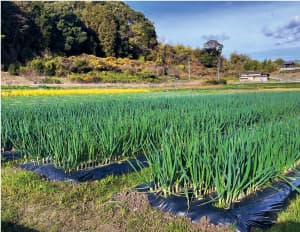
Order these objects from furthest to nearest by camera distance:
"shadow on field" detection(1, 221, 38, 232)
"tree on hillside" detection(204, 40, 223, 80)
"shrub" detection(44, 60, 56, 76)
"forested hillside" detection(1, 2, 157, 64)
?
"tree on hillside" detection(204, 40, 223, 80), "forested hillside" detection(1, 2, 157, 64), "shrub" detection(44, 60, 56, 76), "shadow on field" detection(1, 221, 38, 232)

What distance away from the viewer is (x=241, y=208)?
2.51 meters

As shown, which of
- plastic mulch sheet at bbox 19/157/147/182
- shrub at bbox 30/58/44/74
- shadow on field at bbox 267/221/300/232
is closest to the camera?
shadow on field at bbox 267/221/300/232

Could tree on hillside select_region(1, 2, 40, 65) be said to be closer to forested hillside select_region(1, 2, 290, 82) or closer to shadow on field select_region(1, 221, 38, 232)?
forested hillside select_region(1, 2, 290, 82)

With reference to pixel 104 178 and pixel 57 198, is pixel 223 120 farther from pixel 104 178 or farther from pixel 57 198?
pixel 57 198

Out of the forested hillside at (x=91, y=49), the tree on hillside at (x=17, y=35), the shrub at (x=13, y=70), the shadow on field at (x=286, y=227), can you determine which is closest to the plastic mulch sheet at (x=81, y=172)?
the shadow on field at (x=286, y=227)

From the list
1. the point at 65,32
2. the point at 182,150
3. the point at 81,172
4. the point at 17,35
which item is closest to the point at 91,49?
the point at 65,32

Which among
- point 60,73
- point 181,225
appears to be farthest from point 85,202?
point 60,73

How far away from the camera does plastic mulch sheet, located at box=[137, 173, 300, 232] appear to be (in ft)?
7.88

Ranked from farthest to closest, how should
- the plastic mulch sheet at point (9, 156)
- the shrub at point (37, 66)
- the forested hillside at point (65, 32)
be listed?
the forested hillside at point (65, 32), the shrub at point (37, 66), the plastic mulch sheet at point (9, 156)

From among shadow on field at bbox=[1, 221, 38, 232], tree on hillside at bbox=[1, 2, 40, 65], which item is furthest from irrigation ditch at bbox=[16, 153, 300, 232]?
Answer: tree on hillside at bbox=[1, 2, 40, 65]

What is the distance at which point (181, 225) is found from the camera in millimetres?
2426

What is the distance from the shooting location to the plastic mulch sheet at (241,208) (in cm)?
240

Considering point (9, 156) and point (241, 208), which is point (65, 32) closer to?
point (9, 156)

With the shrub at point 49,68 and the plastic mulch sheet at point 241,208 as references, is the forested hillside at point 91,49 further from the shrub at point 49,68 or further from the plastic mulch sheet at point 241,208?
the plastic mulch sheet at point 241,208
